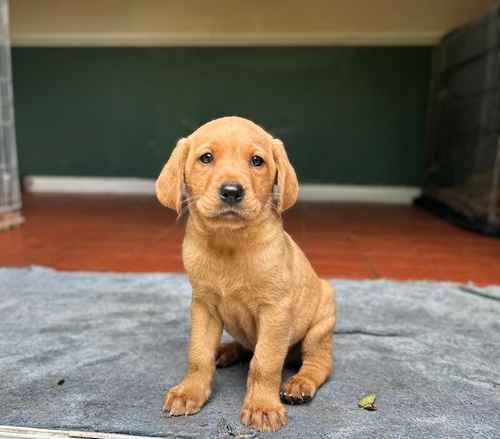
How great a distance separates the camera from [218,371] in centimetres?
159

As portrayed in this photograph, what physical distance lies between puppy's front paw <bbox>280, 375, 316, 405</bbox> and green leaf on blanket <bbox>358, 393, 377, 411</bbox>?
0.45 ft

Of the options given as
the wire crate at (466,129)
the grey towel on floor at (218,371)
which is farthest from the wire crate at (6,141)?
the wire crate at (466,129)

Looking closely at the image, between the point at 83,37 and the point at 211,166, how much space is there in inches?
234

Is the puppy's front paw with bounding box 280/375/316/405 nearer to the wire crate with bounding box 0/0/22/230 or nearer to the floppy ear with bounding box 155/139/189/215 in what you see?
the floppy ear with bounding box 155/139/189/215

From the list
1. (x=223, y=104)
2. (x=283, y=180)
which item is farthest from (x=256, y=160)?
(x=223, y=104)

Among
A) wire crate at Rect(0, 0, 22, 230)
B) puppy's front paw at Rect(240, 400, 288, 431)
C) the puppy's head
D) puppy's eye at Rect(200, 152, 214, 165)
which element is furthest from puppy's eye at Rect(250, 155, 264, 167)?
wire crate at Rect(0, 0, 22, 230)

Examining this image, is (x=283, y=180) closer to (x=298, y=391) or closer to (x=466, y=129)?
(x=298, y=391)

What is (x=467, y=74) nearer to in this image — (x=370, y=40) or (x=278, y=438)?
(x=370, y=40)

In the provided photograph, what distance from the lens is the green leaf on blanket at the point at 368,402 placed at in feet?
4.47

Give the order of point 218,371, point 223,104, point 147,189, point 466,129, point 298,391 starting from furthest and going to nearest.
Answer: point 147,189, point 223,104, point 466,129, point 218,371, point 298,391

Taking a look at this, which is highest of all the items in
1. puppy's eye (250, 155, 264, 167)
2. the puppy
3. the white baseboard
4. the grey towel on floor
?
puppy's eye (250, 155, 264, 167)

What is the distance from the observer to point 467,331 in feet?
6.47

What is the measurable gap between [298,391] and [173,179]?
68 centimetres

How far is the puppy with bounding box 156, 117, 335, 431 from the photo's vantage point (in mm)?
1230
